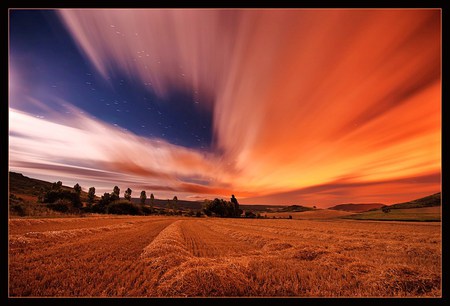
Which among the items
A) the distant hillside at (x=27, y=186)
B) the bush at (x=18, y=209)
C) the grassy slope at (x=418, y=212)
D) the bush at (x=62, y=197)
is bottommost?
the grassy slope at (x=418, y=212)

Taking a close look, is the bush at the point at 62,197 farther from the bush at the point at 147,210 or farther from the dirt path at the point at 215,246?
the dirt path at the point at 215,246

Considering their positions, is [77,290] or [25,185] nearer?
[77,290]

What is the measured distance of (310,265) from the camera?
8.74 m

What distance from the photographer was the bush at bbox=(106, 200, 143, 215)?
73969 mm

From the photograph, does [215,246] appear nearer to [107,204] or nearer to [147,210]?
[107,204]

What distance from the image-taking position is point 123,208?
78.9 m

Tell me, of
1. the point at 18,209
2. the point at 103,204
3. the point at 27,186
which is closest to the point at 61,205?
the point at 18,209

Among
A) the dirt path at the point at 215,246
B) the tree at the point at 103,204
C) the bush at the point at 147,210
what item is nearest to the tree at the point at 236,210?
the bush at the point at 147,210

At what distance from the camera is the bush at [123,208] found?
74.0 metres
